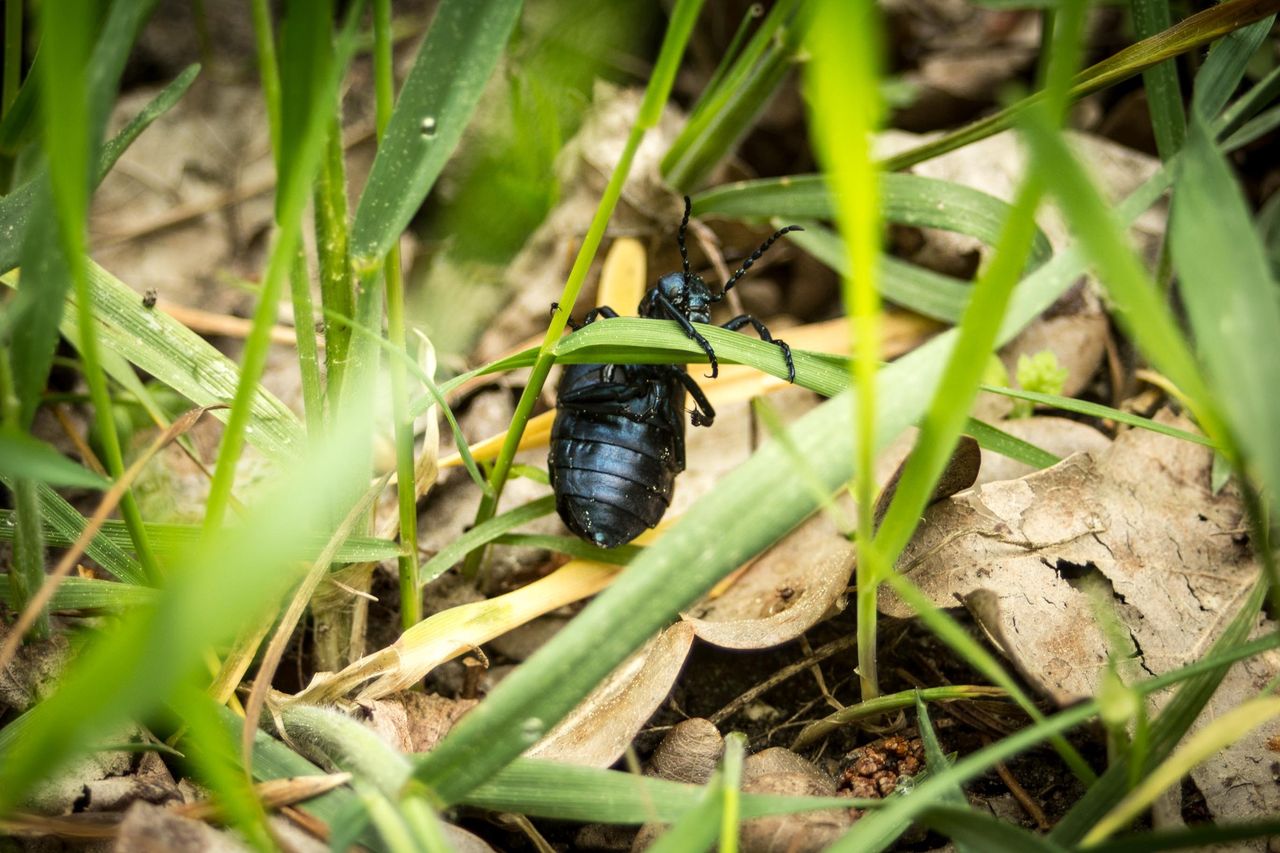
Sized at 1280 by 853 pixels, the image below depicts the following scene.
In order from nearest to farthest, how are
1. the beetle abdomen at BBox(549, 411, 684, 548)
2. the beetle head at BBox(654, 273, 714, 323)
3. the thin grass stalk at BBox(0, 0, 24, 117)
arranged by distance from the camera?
the thin grass stalk at BBox(0, 0, 24, 117)
the beetle abdomen at BBox(549, 411, 684, 548)
the beetle head at BBox(654, 273, 714, 323)

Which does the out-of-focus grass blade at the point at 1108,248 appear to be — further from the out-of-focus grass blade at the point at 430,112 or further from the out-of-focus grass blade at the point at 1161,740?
the out-of-focus grass blade at the point at 430,112

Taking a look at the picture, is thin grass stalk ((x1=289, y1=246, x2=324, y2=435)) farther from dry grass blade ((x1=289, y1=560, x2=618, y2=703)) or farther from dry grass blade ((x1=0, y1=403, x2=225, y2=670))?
dry grass blade ((x1=289, y1=560, x2=618, y2=703))

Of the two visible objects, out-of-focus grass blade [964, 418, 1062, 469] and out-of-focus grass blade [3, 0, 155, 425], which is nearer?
out-of-focus grass blade [3, 0, 155, 425]

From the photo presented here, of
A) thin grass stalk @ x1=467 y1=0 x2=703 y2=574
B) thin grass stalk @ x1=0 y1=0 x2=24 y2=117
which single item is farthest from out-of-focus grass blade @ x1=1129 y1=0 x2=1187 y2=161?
thin grass stalk @ x1=0 y1=0 x2=24 y2=117

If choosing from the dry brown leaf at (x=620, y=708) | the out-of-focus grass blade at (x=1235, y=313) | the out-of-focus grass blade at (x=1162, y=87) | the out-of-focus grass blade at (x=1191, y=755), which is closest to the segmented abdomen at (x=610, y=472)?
the dry brown leaf at (x=620, y=708)

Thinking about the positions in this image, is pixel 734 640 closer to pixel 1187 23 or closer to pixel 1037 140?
pixel 1037 140

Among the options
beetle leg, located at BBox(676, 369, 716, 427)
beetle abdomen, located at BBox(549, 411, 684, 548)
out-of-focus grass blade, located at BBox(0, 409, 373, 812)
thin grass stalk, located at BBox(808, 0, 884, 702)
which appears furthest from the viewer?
beetle leg, located at BBox(676, 369, 716, 427)

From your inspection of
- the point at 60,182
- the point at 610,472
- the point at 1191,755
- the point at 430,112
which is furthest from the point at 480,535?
the point at 1191,755
